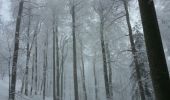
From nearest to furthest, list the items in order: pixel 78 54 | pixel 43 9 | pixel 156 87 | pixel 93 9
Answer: pixel 156 87 → pixel 93 9 → pixel 43 9 → pixel 78 54

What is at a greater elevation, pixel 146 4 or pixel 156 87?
pixel 146 4

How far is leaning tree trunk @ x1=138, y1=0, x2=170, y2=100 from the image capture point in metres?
4.89

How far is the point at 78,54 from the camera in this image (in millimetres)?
32875

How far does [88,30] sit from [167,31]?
9257 mm

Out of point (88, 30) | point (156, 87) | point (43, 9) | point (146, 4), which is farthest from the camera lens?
point (88, 30)

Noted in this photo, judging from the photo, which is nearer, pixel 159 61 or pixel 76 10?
pixel 159 61

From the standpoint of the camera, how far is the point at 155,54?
16.8 ft

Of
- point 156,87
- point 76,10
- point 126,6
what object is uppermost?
point 76,10

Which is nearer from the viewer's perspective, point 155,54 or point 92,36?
point 155,54

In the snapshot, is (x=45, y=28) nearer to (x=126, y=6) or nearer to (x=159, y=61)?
(x=126, y=6)

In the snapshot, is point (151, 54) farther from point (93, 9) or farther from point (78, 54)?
point (78, 54)

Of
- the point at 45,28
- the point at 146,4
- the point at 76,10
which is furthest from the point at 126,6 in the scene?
the point at 45,28

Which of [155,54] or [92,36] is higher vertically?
[92,36]

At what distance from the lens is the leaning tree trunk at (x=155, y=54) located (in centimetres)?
489
